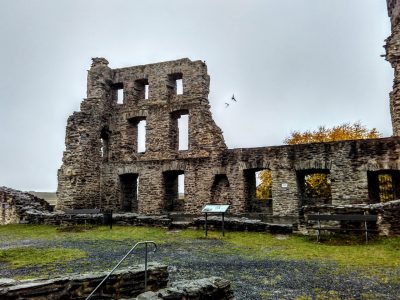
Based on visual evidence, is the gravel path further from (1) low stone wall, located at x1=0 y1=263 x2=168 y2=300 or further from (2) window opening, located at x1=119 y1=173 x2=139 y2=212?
(2) window opening, located at x1=119 y1=173 x2=139 y2=212

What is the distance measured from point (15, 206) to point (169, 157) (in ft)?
27.9

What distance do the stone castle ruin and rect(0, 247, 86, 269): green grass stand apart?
973 cm

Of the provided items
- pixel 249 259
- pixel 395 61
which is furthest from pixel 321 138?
pixel 249 259

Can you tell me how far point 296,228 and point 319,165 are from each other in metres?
4.29

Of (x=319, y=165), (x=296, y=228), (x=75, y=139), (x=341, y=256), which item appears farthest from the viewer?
(x=75, y=139)

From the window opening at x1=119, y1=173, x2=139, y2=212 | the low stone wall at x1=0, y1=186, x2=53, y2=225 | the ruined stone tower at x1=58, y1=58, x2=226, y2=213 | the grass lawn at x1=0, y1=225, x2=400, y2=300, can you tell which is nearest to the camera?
the grass lawn at x1=0, y1=225, x2=400, y2=300

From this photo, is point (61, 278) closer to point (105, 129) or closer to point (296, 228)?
point (296, 228)

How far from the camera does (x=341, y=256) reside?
852 centimetres

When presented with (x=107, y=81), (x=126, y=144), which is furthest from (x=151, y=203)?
(x=107, y=81)

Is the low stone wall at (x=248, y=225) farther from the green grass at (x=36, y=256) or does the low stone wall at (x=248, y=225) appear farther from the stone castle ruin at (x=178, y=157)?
the green grass at (x=36, y=256)

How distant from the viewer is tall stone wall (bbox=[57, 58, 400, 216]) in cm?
1579

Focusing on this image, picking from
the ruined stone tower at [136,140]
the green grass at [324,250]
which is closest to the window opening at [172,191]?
the ruined stone tower at [136,140]

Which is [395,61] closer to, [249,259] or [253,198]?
[253,198]

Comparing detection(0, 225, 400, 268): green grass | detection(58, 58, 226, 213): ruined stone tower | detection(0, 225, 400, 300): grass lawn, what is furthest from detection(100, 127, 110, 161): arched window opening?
detection(0, 225, 400, 300): grass lawn
